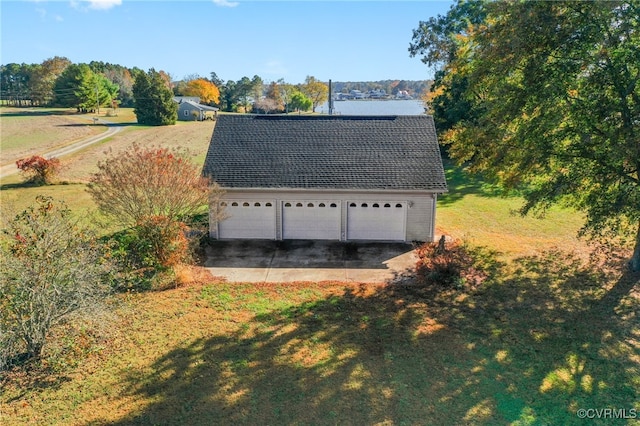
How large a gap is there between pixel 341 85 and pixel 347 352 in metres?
195

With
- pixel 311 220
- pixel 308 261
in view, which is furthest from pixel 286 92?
pixel 308 261

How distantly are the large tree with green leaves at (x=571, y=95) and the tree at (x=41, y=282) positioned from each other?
11766 mm

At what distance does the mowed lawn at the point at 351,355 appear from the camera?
7.69m

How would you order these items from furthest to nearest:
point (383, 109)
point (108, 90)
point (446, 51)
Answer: point (108, 90), point (383, 109), point (446, 51)

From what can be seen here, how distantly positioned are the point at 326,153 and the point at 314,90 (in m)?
93.0

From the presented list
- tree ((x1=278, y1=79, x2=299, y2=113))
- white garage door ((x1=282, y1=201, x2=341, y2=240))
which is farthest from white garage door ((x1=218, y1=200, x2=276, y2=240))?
tree ((x1=278, y1=79, x2=299, y2=113))

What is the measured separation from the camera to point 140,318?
1088 cm

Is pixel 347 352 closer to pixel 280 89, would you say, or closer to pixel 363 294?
pixel 363 294

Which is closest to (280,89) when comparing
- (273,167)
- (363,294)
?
(273,167)

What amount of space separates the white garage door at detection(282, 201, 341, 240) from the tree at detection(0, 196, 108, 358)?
8.04m

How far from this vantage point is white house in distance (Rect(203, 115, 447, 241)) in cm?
1627

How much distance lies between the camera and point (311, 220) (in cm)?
1677

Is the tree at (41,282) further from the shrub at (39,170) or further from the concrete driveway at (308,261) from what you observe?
the shrub at (39,170)

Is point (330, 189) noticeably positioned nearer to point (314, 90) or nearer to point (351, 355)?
point (351, 355)
